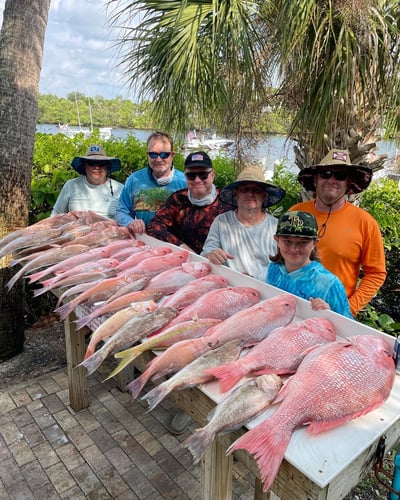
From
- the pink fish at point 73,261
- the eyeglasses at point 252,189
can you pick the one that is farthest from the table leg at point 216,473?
the eyeglasses at point 252,189

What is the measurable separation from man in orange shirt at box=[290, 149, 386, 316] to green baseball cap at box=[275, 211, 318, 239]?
0.66 metres

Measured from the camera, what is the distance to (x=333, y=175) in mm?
2717

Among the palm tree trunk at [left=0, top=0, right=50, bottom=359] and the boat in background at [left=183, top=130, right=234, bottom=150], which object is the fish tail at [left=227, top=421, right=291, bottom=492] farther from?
the boat in background at [left=183, top=130, right=234, bottom=150]

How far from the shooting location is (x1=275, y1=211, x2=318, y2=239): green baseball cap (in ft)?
6.61

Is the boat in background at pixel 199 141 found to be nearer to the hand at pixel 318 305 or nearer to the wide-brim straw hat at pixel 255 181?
the wide-brim straw hat at pixel 255 181

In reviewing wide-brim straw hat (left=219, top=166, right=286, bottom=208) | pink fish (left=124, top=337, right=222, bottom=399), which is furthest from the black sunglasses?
pink fish (left=124, top=337, right=222, bottom=399)

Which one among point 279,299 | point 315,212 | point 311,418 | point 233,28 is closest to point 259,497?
point 279,299

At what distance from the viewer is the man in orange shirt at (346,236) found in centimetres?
263

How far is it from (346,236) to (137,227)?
1652mm

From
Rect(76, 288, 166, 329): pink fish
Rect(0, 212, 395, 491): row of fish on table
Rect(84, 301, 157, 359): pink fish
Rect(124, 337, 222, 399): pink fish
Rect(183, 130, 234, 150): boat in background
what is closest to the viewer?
Rect(0, 212, 395, 491): row of fish on table

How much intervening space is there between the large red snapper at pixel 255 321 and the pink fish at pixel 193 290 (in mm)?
263

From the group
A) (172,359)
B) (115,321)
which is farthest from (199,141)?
(172,359)

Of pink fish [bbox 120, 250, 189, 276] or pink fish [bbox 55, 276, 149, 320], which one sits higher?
pink fish [bbox 120, 250, 189, 276]

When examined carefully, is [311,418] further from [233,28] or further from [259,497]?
[233,28]
